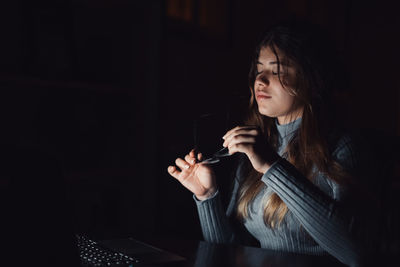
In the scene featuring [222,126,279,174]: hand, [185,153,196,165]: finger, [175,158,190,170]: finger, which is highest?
[222,126,279,174]: hand

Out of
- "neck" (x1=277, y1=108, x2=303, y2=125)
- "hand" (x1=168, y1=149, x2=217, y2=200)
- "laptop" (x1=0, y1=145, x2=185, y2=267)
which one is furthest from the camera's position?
"neck" (x1=277, y1=108, x2=303, y2=125)

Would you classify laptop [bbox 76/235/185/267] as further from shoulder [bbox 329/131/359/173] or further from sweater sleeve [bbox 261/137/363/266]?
shoulder [bbox 329/131/359/173]

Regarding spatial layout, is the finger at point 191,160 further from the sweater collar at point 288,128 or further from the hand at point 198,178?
the sweater collar at point 288,128

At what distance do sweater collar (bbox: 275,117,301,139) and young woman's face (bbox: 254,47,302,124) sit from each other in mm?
75

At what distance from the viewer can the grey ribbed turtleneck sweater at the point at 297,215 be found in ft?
3.84

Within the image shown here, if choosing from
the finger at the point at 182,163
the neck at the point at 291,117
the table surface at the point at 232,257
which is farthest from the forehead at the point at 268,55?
the table surface at the point at 232,257

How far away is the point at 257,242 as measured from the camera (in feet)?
5.16

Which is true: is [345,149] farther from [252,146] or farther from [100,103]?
[100,103]

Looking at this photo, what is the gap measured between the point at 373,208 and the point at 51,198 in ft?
3.06

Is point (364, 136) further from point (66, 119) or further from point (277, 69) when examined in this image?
point (66, 119)

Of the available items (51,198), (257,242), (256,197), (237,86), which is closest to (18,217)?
(51,198)

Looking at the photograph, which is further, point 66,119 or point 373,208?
point 66,119

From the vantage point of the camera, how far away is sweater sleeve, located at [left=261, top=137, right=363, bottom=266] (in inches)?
45.9

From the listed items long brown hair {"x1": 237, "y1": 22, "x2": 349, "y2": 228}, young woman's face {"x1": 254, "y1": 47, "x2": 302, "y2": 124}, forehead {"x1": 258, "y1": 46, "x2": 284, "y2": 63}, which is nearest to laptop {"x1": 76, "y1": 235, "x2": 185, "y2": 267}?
long brown hair {"x1": 237, "y1": 22, "x2": 349, "y2": 228}
